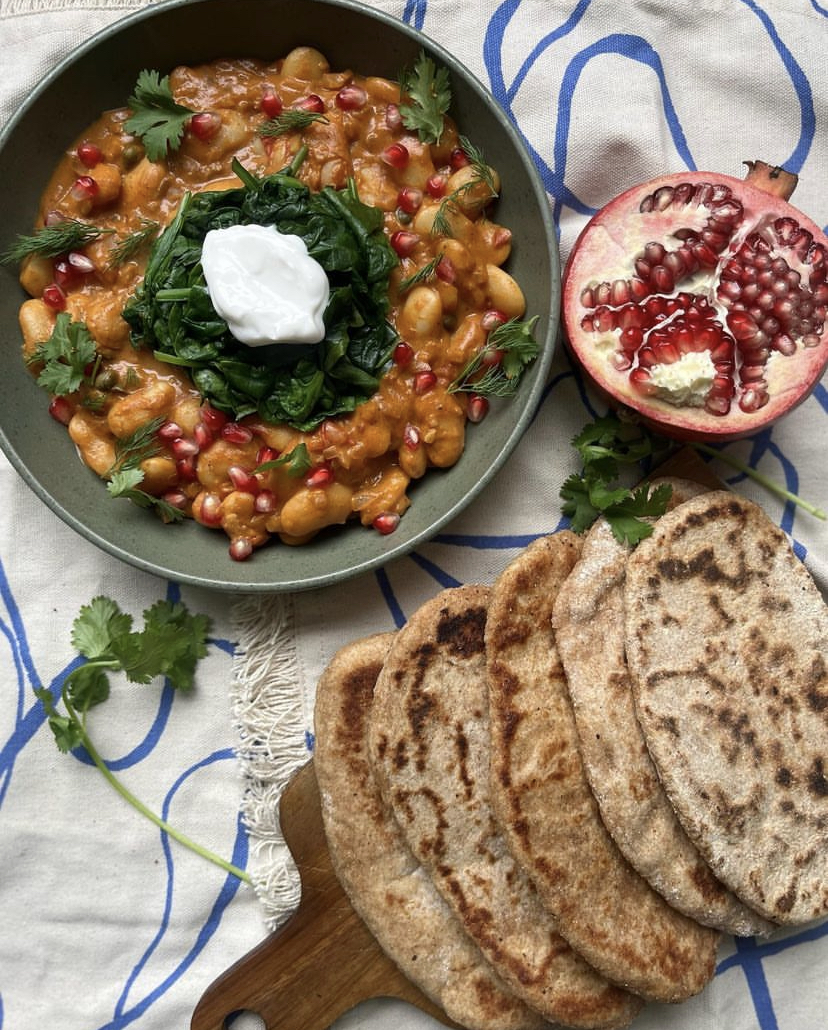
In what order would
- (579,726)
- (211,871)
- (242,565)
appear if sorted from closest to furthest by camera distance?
(579,726), (242,565), (211,871)

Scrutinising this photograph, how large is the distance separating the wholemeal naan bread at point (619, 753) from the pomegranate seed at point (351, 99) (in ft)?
7.60

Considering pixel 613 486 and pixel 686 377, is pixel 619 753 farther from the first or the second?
pixel 686 377

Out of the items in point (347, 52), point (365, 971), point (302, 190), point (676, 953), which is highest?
point (347, 52)

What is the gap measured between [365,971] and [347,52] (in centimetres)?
429

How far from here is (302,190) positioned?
422cm

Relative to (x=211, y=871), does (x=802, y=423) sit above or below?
above

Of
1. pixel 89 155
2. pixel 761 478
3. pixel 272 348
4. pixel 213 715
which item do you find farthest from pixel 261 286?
pixel 761 478

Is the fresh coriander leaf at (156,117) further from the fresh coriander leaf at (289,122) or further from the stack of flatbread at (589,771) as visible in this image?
the stack of flatbread at (589,771)

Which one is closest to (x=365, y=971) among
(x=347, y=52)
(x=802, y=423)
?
(x=802, y=423)

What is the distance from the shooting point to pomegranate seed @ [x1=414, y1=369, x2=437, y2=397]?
13.9ft

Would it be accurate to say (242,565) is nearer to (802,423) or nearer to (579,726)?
(579,726)

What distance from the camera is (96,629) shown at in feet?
15.0

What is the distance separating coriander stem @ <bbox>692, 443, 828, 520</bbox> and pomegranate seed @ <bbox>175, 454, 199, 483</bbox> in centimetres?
240

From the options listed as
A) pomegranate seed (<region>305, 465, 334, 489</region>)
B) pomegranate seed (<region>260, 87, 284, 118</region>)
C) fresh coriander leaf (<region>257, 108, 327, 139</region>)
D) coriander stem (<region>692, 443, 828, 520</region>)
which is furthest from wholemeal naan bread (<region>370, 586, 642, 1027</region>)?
pomegranate seed (<region>260, 87, 284, 118</region>)
